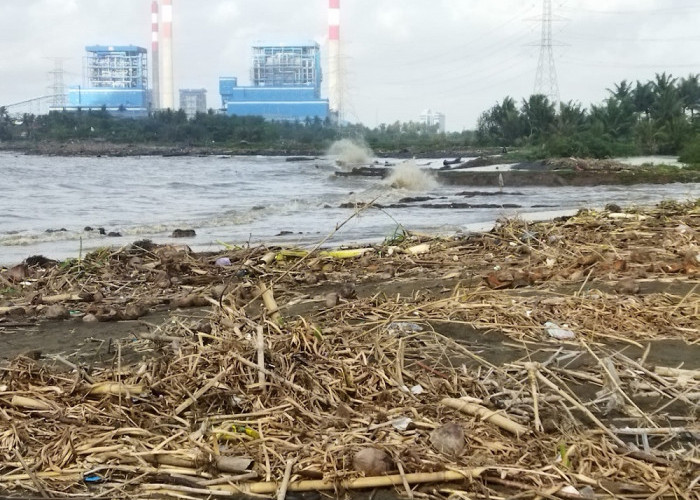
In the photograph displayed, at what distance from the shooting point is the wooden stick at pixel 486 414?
8.98 feet

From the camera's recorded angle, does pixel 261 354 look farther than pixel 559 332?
No

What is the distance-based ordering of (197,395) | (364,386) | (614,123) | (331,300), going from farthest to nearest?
1. (614,123)
2. (331,300)
3. (364,386)
4. (197,395)

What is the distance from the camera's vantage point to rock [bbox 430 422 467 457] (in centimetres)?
262

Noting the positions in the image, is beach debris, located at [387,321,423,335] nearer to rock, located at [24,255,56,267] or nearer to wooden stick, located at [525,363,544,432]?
wooden stick, located at [525,363,544,432]

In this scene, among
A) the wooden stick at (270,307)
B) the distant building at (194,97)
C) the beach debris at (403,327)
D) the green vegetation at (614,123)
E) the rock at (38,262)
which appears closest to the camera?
the wooden stick at (270,307)

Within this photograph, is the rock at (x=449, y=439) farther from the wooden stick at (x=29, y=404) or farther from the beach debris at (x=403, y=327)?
the wooden stick at (x=29, y=404)

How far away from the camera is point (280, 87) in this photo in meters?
129

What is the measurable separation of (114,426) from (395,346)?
1.35m

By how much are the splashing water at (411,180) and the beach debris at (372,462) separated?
25166 mm

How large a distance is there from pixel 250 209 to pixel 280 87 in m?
113

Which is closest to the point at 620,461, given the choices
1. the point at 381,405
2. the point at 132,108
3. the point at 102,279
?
the point at 381,405

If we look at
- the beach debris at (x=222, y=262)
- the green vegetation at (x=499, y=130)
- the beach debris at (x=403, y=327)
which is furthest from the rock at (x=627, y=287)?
the green vegetation at (x=499, y=130)

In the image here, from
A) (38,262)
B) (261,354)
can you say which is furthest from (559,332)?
(38,262)

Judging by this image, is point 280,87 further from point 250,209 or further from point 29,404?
point 29,404
